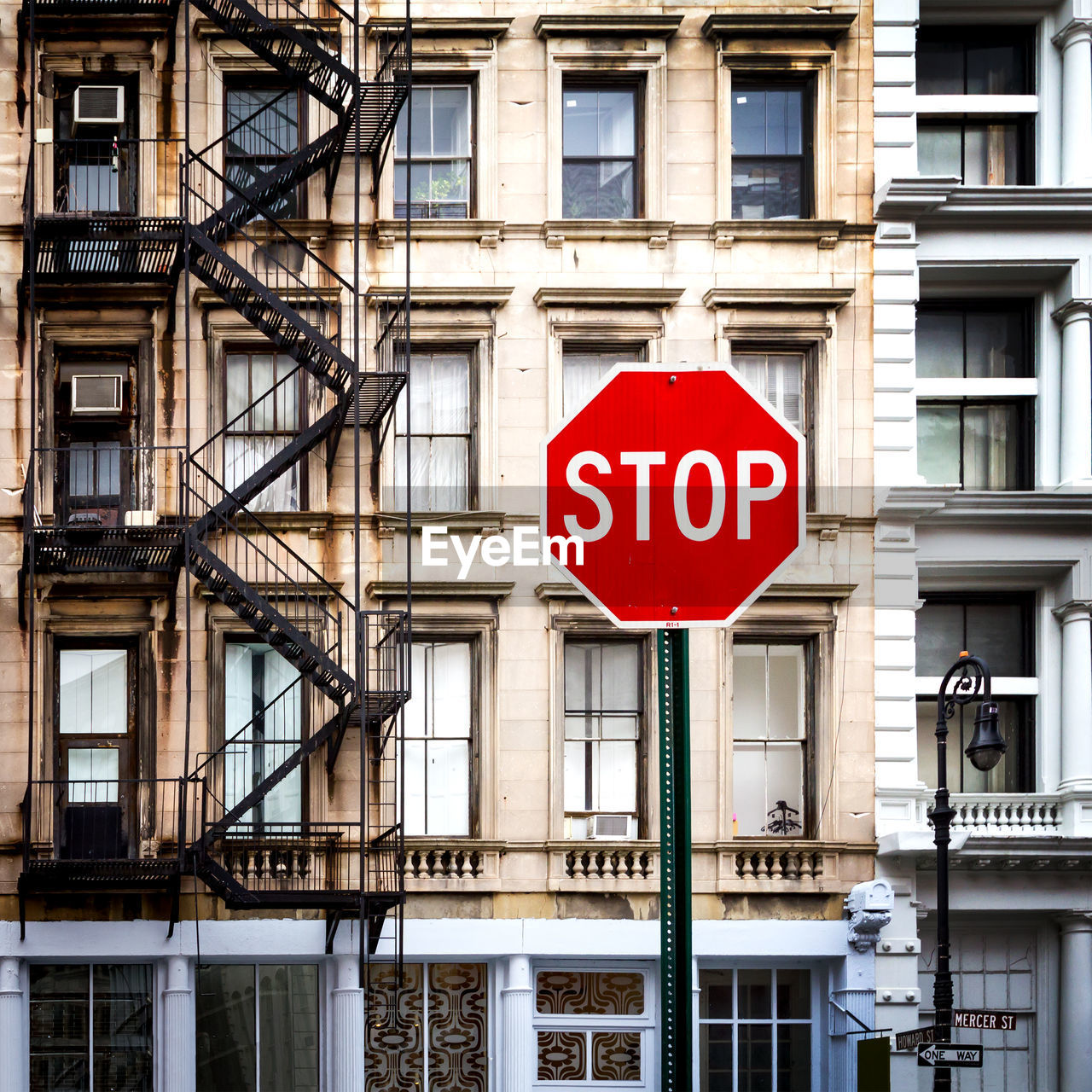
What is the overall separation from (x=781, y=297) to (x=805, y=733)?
539 centimetres

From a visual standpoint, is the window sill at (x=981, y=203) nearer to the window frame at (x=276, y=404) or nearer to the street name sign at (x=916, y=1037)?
the window frame at (x=276, y=404)

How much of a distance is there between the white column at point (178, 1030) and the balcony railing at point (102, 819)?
1.42m

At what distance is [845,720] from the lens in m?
20.9

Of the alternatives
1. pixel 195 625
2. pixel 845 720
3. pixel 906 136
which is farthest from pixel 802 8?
pixel 195 625

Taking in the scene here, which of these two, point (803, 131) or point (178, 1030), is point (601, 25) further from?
point (178, 1030)

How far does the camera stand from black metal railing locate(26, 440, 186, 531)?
67.4ft

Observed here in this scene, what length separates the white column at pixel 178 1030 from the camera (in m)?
20.0

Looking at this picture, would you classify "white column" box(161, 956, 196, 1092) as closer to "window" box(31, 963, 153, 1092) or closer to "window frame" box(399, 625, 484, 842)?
"window" box(31, 963, 153, 1092)

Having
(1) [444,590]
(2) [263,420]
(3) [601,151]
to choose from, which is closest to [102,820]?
(1) [444,590]

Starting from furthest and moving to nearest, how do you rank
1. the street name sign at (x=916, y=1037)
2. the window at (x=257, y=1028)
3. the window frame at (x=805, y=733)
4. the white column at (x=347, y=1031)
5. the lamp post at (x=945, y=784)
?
the window frame at (x=805, y=733)
the window at (x=257, y=1028)
the white column at (x=347, y=1031)
the street name sign at (x=916, y=1037)
the lamp post at (x=945, y=784)

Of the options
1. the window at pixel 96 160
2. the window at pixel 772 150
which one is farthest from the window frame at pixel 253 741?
the window at pixel 772 150

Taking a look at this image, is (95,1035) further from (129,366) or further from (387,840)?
(129,366)

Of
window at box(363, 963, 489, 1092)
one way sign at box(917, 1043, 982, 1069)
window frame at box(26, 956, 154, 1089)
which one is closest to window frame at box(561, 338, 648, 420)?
window at box(363, 963, 489, 1092)

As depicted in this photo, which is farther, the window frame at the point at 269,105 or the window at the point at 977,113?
the window at the point at 977,113
